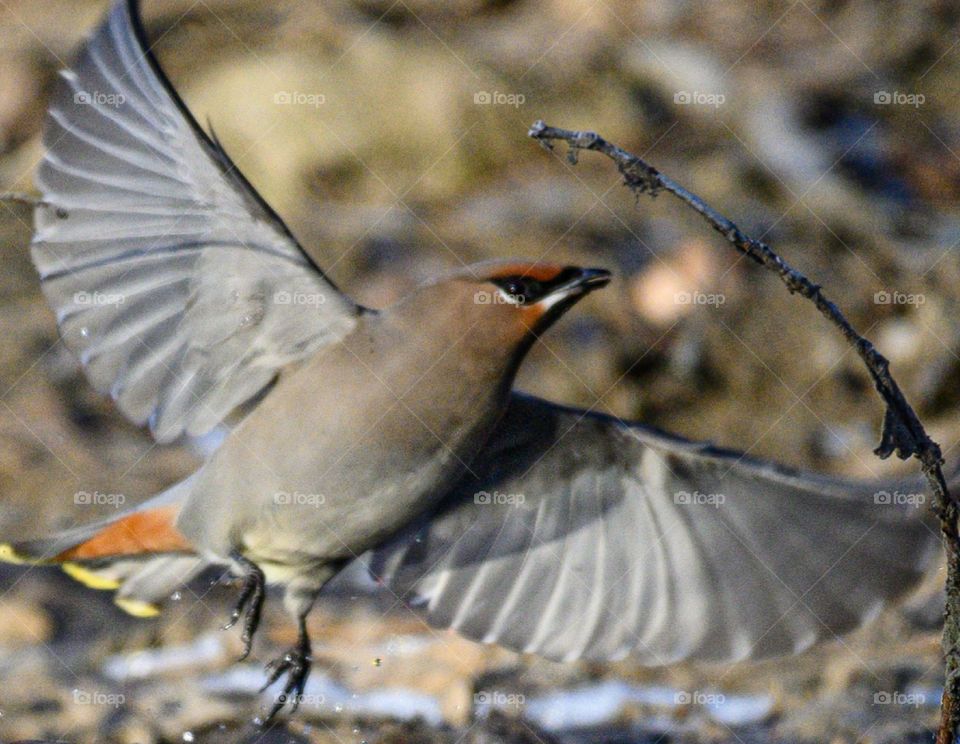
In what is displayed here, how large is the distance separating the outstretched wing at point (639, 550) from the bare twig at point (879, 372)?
51cm

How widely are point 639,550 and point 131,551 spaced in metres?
1.04

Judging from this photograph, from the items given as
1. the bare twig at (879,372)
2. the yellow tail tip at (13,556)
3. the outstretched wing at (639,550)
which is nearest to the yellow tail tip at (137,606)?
the yellow tail tip at (13,556)

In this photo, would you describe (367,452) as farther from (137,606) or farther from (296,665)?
(137,606)

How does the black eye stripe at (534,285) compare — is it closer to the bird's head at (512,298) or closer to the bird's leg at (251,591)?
the bird's head at (512,298)

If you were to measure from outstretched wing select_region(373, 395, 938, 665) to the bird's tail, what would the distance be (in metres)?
0.43

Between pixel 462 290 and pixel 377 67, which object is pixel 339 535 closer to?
pixel 462 290

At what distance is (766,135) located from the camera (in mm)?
4988

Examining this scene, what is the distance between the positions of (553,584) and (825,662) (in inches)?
33.7

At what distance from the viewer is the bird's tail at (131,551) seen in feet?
8.95

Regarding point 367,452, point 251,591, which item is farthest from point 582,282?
point 251,591

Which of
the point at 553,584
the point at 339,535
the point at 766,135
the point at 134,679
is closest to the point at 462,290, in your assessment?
the point at 339,535

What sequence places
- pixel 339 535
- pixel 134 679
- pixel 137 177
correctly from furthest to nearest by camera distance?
1. pixel 134 679
2. pixel 339 535
3. pixel 137 177

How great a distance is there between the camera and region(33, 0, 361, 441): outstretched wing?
2303 mm

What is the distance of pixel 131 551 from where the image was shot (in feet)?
9.12
